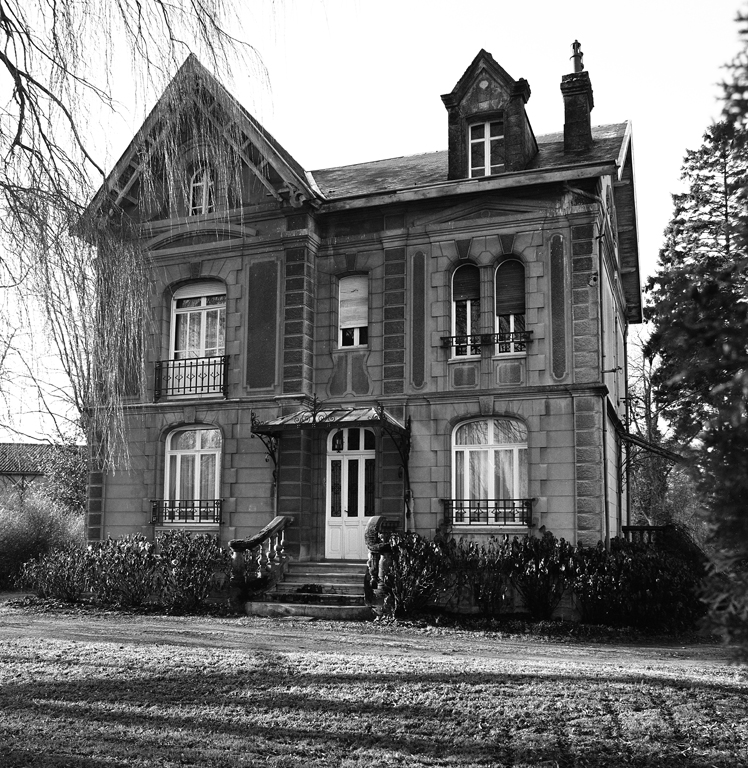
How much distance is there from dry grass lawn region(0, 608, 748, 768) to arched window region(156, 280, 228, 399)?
Answer: 871 cm

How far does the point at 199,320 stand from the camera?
19797 millimetres

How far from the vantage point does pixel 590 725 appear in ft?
23.0

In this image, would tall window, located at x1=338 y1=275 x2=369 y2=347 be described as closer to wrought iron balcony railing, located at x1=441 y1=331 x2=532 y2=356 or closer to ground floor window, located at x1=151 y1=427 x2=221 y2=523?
wrought iron balcony railing, located at x1=441 y1=331 x2=532 y2=356

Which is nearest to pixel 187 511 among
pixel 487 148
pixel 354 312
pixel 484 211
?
pixel 354 312

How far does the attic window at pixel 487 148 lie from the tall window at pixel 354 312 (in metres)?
3.30

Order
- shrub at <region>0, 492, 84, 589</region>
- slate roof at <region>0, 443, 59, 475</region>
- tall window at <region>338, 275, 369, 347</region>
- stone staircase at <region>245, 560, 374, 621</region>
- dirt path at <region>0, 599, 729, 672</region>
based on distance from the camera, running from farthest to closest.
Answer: slate roof at <region>0, 443, 59, 475</region> → shrub at <region>0, 492, 84, 589</region> → tall window at <region>338, 275, 369, 347</region> → stone staircase at <region>245, 560, 374, 621</region> → dirt path at <region>0, 599, 729, 672</region>

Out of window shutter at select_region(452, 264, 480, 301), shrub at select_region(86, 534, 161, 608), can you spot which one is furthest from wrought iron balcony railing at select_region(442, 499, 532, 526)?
shrub at select_region(86, 534, 161, 608)

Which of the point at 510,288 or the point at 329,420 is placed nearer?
the point at 329,420

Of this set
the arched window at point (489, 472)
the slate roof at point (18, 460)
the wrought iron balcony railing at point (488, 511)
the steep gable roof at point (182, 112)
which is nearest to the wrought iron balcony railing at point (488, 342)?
the arched window at point (489, 472)

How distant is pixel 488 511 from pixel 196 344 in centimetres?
753

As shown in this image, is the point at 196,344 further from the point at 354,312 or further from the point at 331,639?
the point at 331,639

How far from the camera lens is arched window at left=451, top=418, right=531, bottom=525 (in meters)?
16.8

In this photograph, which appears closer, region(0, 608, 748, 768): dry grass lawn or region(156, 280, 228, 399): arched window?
region(0, 608, 748, 768): dry grass lawn

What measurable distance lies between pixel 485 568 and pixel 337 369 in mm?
5561
